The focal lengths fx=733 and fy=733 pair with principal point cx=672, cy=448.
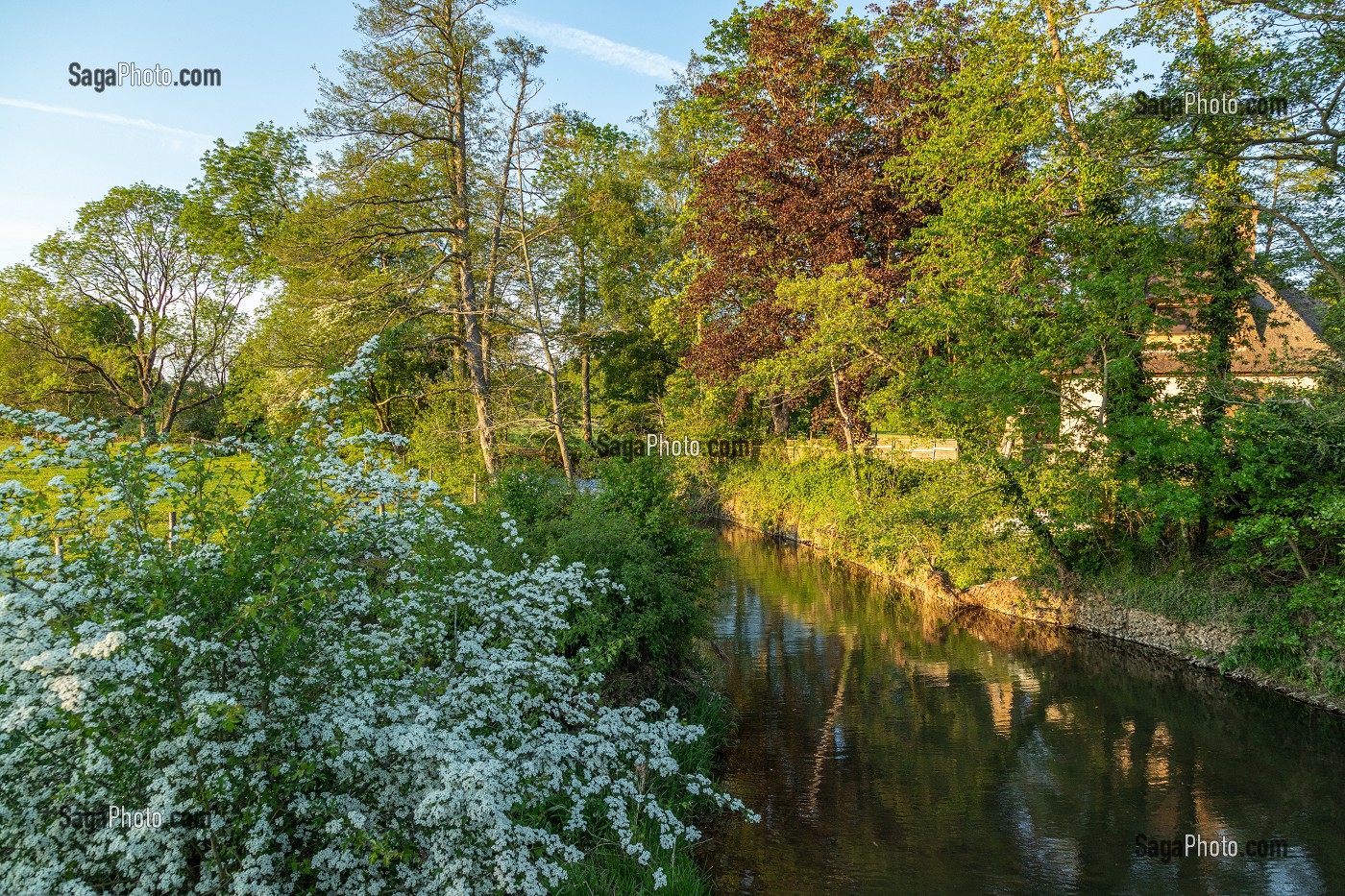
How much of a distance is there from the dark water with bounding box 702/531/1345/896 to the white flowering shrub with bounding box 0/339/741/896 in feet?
11.1

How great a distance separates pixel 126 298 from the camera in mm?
24219

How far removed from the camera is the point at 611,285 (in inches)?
1109

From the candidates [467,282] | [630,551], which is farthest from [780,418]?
[630,551]

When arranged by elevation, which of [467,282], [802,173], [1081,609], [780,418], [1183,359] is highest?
[802,173]

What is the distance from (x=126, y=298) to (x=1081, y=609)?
28.9 m

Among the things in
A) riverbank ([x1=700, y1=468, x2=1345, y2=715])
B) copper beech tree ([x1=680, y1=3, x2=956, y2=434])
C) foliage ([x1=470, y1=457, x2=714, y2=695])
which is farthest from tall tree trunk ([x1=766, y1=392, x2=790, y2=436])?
foliage ([x1=470, y1=457, x2=714, y2=695])

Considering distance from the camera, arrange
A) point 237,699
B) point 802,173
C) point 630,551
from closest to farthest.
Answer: point 237,699
point 630,551
point 802,173

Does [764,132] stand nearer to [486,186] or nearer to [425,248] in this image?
[486,186]

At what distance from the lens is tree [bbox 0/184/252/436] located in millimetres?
23484

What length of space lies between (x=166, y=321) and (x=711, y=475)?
19.7 meters

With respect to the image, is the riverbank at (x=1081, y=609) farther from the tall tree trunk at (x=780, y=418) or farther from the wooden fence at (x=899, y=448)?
the tall tree trunk at (x=780, y=418)

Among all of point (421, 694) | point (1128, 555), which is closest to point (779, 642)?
point (1128, 555)

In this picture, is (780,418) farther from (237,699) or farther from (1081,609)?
(237,699)

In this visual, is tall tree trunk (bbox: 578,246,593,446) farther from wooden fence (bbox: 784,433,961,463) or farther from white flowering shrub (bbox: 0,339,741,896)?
white flowering shrub (bbox: 0,339,741,896)
